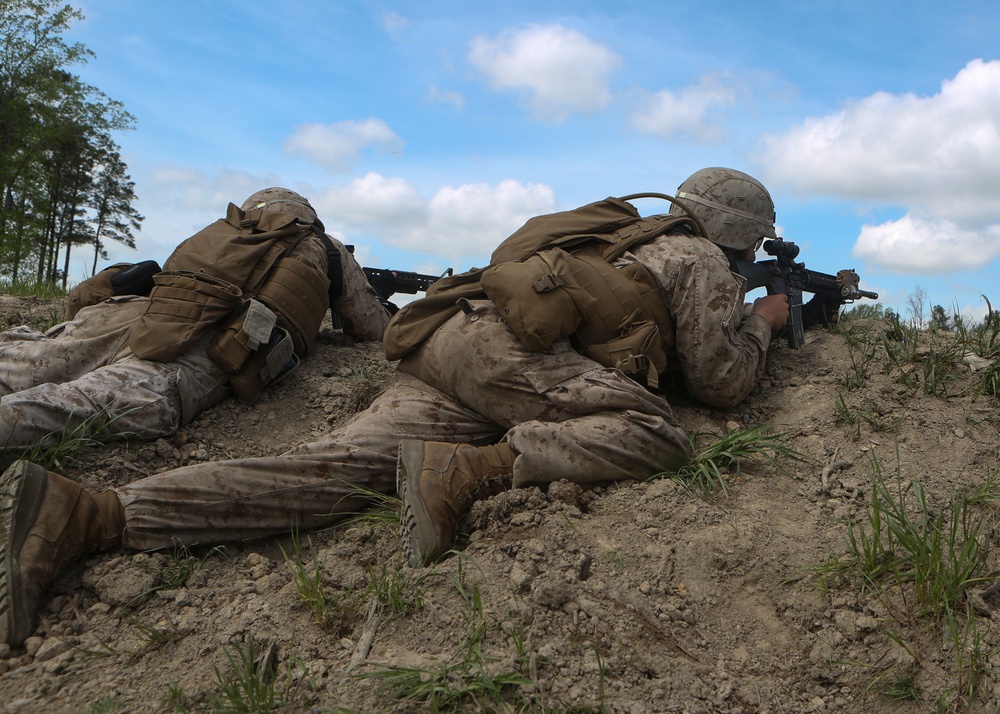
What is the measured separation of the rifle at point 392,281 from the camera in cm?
595

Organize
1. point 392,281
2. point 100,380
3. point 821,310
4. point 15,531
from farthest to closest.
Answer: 1. point 392,281
2. point 821,310
3. point 100,380
4. point 15,531

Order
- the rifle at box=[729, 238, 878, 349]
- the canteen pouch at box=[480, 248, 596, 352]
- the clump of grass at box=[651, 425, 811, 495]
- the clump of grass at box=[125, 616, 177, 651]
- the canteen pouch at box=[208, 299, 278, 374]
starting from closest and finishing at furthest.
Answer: the clump of grass at box=[125, 616, 177, 651]
the clump of grass at box=[651, 425, 811, 495]
the canteen pouch at box=[480, 248, 596, 352]
the canteen pouch at box=[208, 299, 278, 374]
the rifle at box=[729, 238, 878, 349]

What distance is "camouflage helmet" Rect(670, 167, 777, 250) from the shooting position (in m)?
4.46

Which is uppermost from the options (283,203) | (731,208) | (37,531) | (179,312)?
(283,203)

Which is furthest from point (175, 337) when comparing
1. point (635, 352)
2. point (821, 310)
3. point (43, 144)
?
point (43, 144)

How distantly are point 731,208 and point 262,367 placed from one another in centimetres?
272

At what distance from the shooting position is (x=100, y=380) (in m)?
3.87

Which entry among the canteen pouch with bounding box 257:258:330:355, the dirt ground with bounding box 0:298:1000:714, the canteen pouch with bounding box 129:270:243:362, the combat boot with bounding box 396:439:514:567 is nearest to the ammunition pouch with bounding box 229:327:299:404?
the canteen pouch with bounding box 257:258:330:355

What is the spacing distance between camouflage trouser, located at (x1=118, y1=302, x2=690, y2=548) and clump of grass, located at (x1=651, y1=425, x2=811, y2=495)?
83mm

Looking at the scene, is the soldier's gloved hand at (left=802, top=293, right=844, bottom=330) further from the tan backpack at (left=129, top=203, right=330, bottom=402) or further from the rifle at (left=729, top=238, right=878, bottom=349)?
the tan backpack at (left=129, top=203, right=330, bottom=402)

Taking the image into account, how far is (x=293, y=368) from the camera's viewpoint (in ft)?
15.8

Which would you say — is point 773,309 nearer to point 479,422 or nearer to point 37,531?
point 479,422

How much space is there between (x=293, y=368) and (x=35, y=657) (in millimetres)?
2419

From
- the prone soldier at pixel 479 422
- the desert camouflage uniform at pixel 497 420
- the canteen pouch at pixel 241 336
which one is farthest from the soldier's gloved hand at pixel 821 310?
the canteen pouch at pixel 241 336
